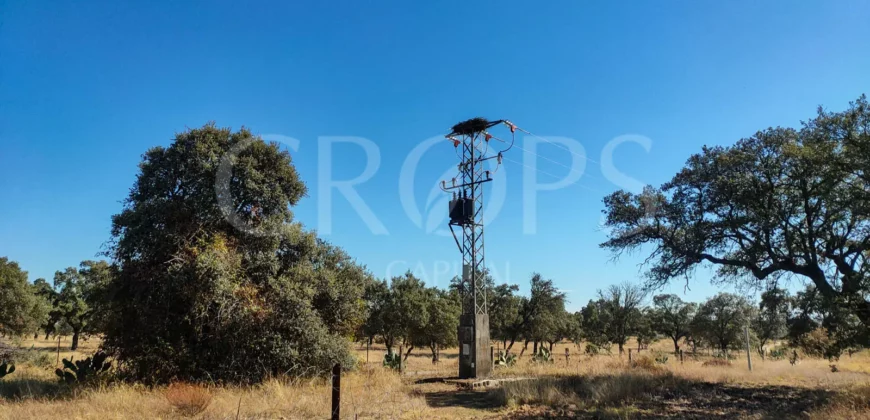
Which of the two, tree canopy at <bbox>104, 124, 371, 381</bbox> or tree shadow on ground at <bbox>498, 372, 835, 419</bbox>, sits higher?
tree canopy at <bbox>104, 124, 371, 381</bbox>

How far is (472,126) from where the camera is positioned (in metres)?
20.8

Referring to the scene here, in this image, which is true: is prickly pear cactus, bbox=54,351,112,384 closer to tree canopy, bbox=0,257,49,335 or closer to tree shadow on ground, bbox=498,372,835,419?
tree shadow on ground, bbox=498,372,835,419

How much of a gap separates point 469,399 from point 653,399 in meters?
4.93

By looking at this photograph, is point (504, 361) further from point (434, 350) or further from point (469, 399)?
point (434, 350)

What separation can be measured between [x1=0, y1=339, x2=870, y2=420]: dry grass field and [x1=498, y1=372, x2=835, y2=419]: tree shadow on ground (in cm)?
3

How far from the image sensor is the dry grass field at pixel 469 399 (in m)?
9.65

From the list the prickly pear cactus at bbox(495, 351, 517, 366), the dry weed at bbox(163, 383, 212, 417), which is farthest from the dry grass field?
the prickly pear cactus at bbox(495, 351, 517, 366)

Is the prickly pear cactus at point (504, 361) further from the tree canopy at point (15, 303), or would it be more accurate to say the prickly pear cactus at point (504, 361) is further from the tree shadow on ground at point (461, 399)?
the tree canopy at point (15, 303)

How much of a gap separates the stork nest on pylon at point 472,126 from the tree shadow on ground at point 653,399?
33.8 feet

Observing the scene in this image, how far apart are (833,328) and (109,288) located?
21028mm

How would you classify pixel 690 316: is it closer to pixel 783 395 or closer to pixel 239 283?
pixel 783 395

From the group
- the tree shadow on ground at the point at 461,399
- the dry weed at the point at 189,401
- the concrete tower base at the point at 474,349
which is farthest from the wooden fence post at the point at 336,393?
the concrete tower base at the point at 474,349

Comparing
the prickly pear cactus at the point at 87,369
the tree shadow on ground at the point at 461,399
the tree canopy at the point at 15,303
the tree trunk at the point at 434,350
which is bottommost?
the tree trunk at the point at 434,350

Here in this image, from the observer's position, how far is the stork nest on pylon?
67.2 feet
